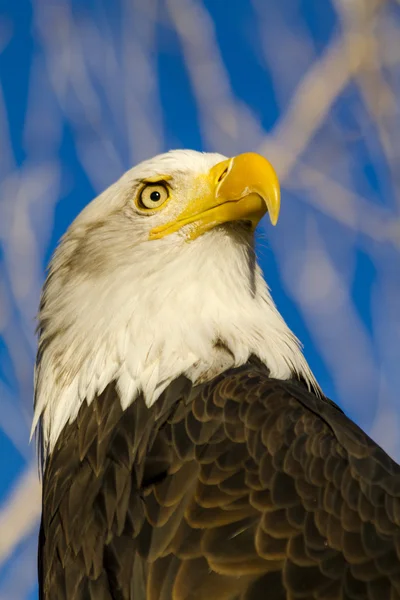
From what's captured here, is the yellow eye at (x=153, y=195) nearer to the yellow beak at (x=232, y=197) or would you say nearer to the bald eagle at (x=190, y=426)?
the bald eagle at (x=190, y=426)

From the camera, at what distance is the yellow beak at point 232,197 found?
11.2 ft

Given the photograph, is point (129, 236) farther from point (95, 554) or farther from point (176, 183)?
point (95, 554)

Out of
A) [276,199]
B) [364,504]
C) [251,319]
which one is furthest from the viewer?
[251,319]

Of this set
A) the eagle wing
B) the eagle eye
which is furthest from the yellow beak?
the eagle wing

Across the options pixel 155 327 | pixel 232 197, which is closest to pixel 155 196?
pixel 232 197

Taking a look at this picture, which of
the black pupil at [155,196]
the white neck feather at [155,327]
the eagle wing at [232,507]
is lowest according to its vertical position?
the eagle wing at [232,507]

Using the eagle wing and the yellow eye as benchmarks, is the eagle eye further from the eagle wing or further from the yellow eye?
the eagle wing

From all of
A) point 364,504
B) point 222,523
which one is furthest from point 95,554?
point 364,504

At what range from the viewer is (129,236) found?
12.4 feet

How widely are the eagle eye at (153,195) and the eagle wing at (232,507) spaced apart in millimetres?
870

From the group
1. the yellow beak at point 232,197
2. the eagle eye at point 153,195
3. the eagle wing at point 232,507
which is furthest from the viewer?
the eagle eye at point 153,195

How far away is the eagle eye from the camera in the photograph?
12.3ft

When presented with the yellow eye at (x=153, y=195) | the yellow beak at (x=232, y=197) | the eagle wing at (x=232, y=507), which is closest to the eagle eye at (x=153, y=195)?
the yellow eye at (x=153, y=195)

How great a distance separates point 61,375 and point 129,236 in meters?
0.62
